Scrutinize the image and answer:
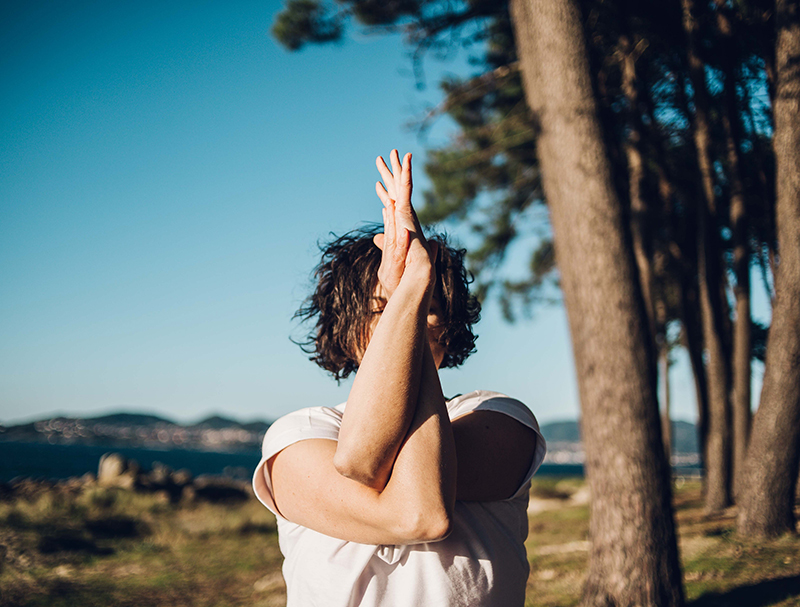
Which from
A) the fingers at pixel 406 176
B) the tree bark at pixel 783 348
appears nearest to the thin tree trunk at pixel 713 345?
the tree bark at pixel 783 348

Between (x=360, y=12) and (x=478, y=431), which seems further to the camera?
(x=360, y=12)

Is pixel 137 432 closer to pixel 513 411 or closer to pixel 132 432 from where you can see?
pixel 132 432

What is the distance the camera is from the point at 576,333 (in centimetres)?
395

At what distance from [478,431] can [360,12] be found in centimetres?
710

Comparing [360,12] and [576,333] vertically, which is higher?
[360,12]

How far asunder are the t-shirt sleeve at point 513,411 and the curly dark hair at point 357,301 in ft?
0.70

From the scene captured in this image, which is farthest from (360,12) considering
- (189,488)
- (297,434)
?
(189,488)

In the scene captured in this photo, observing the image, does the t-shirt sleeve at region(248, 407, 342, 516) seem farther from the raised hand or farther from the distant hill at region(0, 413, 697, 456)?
the distant hill at region(0, 413, 697, 456)

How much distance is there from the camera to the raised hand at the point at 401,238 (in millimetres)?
1252

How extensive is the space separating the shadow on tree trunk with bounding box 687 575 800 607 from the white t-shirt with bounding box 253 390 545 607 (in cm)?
311

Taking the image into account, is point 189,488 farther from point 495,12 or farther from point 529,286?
point 495,12

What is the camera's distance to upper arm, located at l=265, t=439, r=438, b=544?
1120mm

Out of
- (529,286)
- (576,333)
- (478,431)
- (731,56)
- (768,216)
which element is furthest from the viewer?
(529,286)

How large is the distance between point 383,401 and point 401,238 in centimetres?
41
